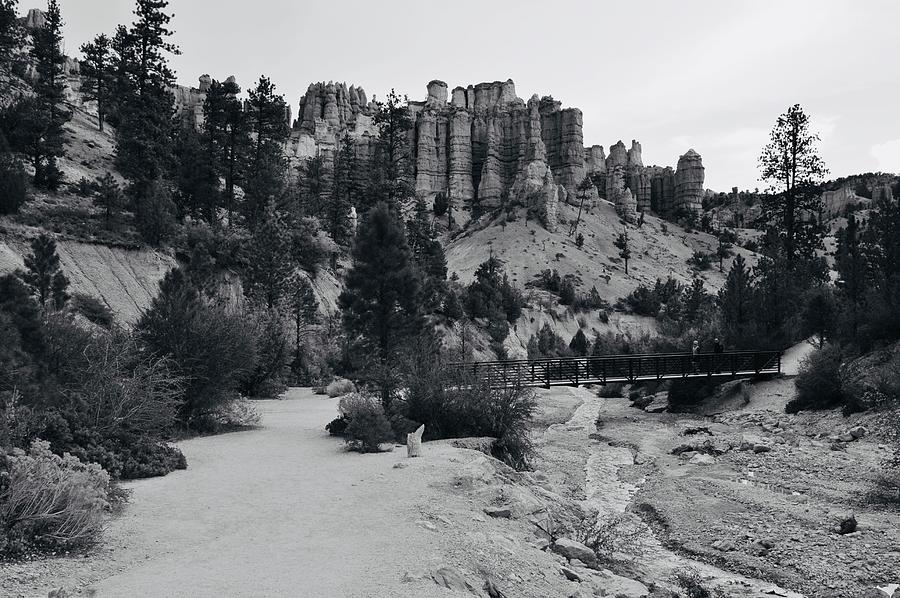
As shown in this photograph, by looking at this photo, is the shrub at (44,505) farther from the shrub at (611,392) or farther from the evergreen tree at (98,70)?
the evergreen tree at (98,70)

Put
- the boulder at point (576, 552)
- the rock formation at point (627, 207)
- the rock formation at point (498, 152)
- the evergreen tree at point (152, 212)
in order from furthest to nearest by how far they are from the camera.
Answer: the rock formation at point (498, 152) → the rock formation at point (627, 207) → the evergreen tree at point (152, 212) → the boulder at point (576, 552)

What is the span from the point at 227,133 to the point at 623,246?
72.9 metres

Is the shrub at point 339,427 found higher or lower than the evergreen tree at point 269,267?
lower

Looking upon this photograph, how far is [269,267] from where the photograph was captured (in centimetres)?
3981

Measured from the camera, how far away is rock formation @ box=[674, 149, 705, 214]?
12950 cm

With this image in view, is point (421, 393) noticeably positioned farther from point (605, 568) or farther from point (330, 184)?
point (330, 184)

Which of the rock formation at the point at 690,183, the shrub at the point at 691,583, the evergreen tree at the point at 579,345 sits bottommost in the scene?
the shrub at the point at 691,583

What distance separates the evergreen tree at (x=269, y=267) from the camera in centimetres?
3950

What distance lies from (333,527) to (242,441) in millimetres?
8736

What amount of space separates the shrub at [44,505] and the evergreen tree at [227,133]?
143 feet

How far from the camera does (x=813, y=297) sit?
33.9 metres

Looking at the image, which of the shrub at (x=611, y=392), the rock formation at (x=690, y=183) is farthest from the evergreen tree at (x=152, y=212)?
the rock formation at (x=690, y=183)

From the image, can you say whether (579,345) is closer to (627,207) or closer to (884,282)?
(884,282)

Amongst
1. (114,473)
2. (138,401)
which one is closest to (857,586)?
(114,473)
